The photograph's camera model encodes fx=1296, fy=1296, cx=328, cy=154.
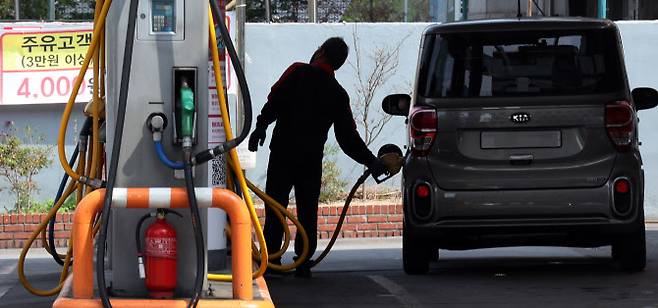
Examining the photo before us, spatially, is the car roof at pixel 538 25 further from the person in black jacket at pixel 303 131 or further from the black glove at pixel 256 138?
the black glove at pixel 256 138

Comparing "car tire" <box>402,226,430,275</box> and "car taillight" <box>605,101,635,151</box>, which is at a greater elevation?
"car taillight" <box>605,101,635,151</box>

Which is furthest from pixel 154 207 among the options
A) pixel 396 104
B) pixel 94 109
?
pixel 396 104

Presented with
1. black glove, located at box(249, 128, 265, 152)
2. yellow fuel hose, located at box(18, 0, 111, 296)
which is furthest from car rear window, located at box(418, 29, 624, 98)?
yellow fuel hose, located at box(18, 0, 111, 296)

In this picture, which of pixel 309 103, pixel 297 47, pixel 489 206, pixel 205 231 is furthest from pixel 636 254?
pixel 297 47

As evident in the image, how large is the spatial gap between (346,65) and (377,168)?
686 centimetres

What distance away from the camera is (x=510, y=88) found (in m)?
8.98

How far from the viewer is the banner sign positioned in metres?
15.6

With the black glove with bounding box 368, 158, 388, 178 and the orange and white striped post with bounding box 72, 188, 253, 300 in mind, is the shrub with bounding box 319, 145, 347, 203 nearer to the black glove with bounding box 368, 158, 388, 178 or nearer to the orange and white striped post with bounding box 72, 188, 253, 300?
the black glove with bounding box 368, 158, 388, 178

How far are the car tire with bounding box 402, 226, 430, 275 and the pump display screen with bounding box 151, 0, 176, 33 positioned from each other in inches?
137

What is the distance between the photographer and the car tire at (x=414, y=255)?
30.6 ft

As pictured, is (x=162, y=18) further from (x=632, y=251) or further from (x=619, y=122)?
(x=632, y=251)

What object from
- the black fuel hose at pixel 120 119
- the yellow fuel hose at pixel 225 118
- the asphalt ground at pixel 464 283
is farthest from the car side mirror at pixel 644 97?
the black fuel hose at pixel 120 119

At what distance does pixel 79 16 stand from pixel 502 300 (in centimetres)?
2458

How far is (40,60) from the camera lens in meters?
15.7
